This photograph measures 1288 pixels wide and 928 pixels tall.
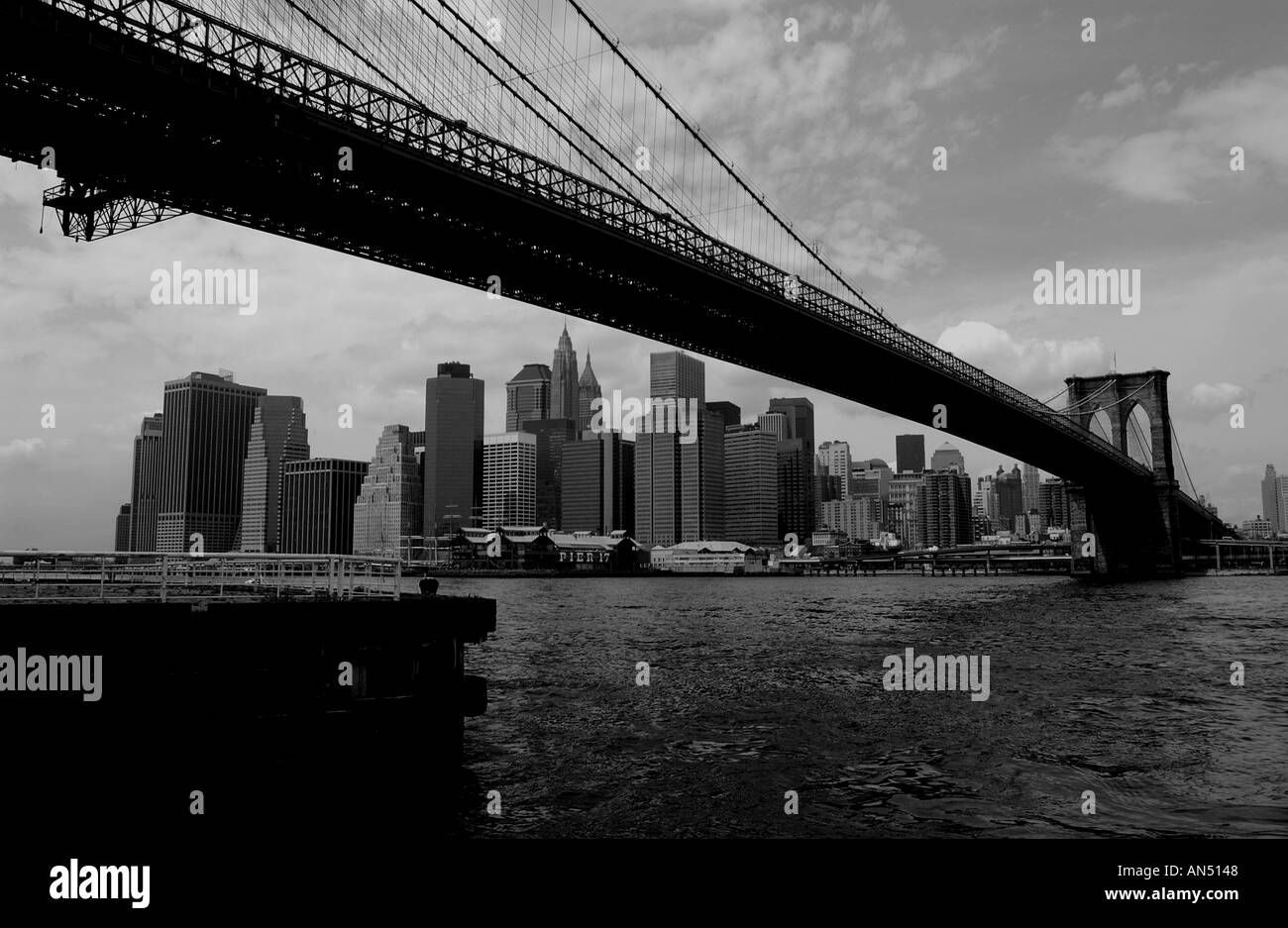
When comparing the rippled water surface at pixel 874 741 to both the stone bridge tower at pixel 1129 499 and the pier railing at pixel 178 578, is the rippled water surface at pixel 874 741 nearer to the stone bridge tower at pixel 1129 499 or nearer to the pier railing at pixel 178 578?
the pier railing at pixel 178 578

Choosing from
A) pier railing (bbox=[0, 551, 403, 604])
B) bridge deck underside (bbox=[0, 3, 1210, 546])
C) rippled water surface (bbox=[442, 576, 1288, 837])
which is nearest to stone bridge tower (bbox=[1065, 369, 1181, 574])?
bridge deck underside (bbox=[0, 3, 1210, 546])

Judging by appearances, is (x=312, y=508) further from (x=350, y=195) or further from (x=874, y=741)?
(x=874, y=741)

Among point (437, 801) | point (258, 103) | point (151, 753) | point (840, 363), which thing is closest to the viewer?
point (151, 753)

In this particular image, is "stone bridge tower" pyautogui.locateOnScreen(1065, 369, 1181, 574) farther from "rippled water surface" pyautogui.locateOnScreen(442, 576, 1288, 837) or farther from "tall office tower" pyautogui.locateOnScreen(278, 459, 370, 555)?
"tall office tower" pyautogui.locateOnScreen(278, 459, 370, 555)

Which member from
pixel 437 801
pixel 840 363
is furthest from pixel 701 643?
pixel 840 363

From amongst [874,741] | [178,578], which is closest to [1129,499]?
[874,741]
